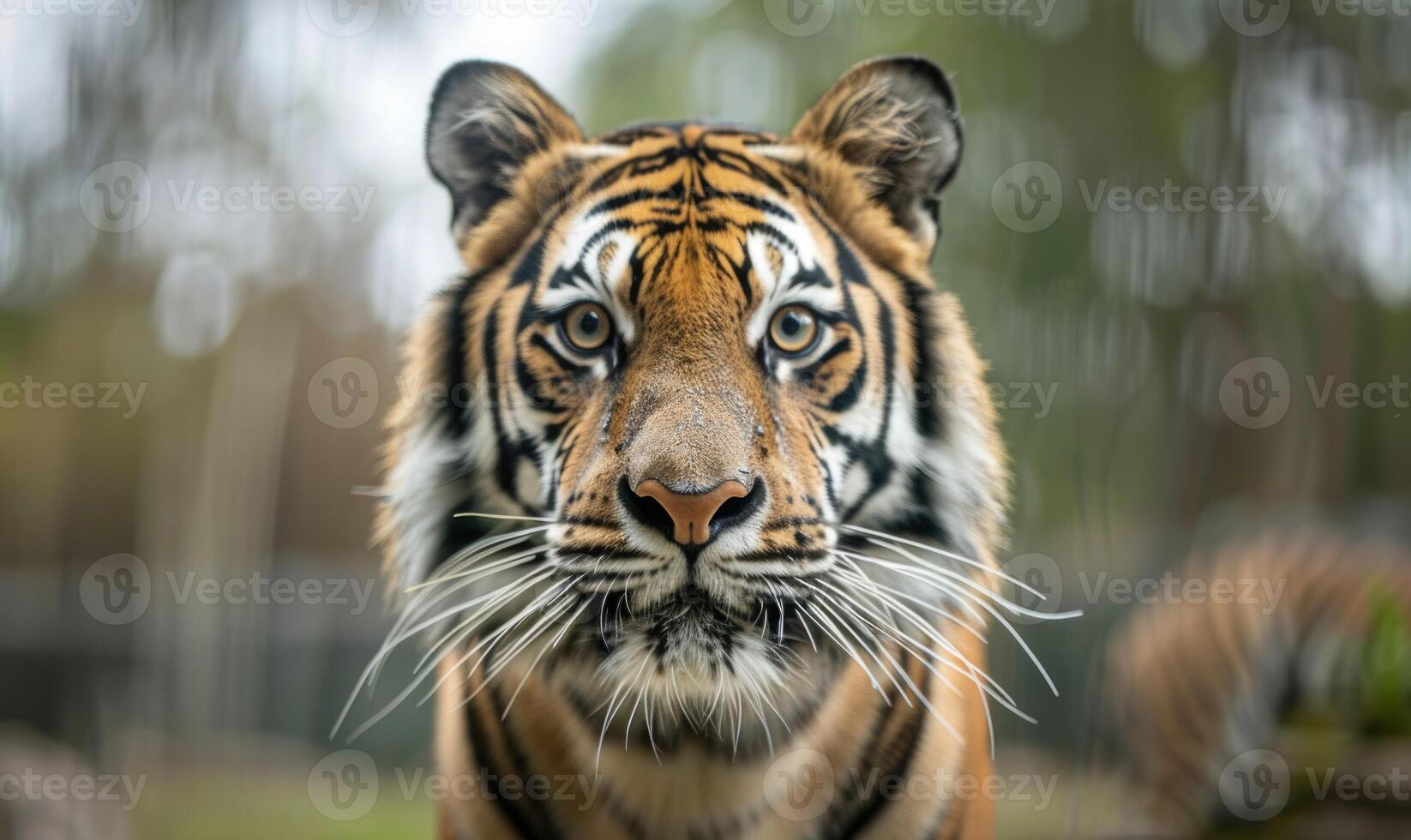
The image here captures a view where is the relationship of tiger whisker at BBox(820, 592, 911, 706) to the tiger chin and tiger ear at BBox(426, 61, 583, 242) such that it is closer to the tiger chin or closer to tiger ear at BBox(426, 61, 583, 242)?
the tiger chin

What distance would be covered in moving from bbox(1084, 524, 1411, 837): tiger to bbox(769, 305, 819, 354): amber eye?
4.85 ft

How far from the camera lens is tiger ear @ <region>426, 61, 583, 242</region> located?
98 centimetres

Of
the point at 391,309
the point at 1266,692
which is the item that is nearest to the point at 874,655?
the point at 391,309

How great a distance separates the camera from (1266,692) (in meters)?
2.29

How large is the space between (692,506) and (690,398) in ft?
0.38

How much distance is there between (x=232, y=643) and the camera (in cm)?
267

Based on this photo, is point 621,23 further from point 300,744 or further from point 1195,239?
point 300,744

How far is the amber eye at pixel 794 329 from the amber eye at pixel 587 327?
0.56 feet

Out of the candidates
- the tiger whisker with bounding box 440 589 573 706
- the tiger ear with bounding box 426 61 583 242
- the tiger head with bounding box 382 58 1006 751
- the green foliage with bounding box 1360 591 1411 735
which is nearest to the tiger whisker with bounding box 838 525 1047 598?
the tiger head with bounding box 382 58 1006 751

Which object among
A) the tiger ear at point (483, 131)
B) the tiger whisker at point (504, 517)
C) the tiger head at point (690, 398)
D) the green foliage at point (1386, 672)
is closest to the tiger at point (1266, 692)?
the green foliage at point (1386, 672)

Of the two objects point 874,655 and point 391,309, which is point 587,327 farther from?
point 391,309

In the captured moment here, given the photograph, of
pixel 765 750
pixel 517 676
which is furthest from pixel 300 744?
pixel 765 750

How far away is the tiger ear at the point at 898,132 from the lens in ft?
3.23

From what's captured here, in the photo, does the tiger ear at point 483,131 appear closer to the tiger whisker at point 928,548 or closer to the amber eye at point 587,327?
the amber eye at point 587,327
